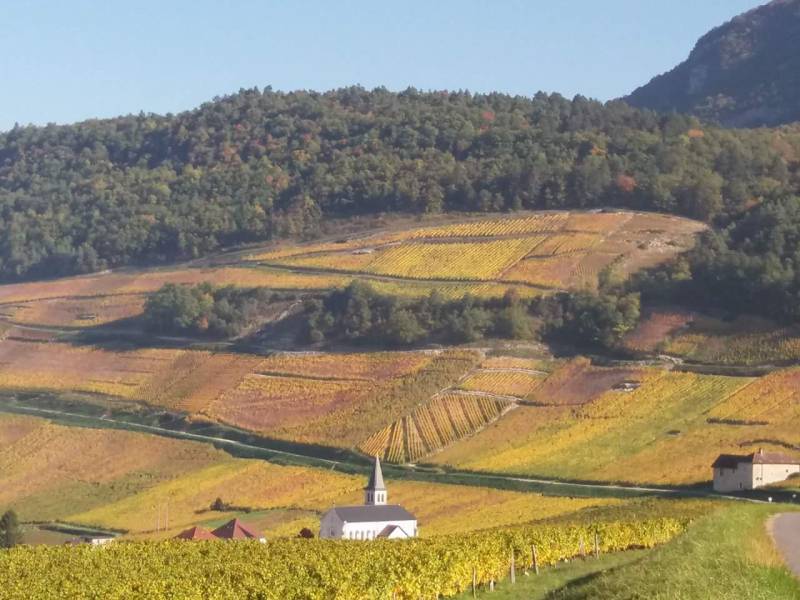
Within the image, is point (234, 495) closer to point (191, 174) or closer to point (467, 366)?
point (467, 366)

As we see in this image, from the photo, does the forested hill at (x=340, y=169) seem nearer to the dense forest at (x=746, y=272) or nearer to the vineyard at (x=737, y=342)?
the dense forest at (x=746, y=272)

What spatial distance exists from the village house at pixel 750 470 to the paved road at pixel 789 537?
1544cm

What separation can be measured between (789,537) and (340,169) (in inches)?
3674

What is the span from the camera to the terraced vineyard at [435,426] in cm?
7394

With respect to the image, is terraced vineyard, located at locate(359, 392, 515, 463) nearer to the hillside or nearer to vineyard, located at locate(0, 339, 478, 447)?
the hillside

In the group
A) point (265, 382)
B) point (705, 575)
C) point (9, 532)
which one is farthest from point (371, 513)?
point (705, 575)

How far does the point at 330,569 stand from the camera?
106 ft

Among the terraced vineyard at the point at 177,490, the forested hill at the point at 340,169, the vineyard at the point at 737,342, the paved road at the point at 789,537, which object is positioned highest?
the forested hill at the point at 340,169

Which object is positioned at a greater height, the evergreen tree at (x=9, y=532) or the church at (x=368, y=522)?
the evergreen tree at (x=9, y=532)

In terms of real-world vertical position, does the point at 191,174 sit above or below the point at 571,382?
above

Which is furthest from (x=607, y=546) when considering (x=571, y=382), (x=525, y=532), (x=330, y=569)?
(x=571, y=382)

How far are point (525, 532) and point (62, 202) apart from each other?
110733mm

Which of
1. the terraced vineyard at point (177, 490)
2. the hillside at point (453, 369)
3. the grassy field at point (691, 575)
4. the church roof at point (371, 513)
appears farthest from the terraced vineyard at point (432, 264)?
the grassy field at point (691, 575)

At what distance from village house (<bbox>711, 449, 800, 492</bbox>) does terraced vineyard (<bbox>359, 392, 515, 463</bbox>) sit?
16054 millimetres
